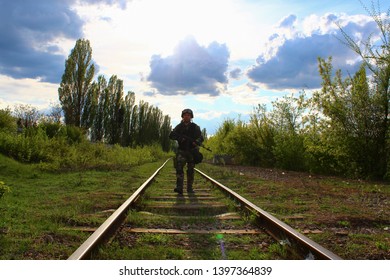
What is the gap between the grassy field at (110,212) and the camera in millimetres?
4234

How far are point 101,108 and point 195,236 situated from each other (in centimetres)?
4232

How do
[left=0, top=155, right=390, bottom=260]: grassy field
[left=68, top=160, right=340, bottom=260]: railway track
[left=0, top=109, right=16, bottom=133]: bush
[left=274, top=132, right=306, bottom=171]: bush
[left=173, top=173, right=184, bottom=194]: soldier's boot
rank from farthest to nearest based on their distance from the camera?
[left=274, top=132, right=306, bottom=171]: bush < [left=0, top=109, right=16, bottom=133]: bush < [left=173, top=173, right=184, bottom=194]: soldier's boot < [left=0, top=155, right=390, bottom=260]: grassy field < [left=68, top=160, right=340, bottom=260]: railway track

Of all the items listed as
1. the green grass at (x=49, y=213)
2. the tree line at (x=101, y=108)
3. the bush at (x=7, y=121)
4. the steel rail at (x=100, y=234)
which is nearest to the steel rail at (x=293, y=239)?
the steel rail at (x=100, y=234)

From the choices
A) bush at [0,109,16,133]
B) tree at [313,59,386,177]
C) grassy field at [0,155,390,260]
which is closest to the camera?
grassy field at [0,155,390,260]

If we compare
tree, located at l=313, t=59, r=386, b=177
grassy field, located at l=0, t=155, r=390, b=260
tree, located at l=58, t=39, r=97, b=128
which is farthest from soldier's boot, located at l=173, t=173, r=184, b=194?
tree, located at l=58, t=39, r=97, b=128

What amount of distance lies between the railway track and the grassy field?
307 mm

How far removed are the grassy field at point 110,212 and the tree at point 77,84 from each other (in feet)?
81.2

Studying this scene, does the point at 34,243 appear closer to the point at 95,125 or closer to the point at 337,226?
the point at 337,226

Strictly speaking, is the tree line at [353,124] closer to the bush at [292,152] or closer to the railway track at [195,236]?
the bush at [292,152]

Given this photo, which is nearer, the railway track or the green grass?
the railway track

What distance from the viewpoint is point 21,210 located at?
20.4 ft

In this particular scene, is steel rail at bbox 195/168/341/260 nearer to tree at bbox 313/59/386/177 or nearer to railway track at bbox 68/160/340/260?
railway track at bbox 68/160/340/260

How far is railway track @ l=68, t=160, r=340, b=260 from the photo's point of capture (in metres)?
3.92

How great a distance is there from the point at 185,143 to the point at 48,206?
3.40 m
